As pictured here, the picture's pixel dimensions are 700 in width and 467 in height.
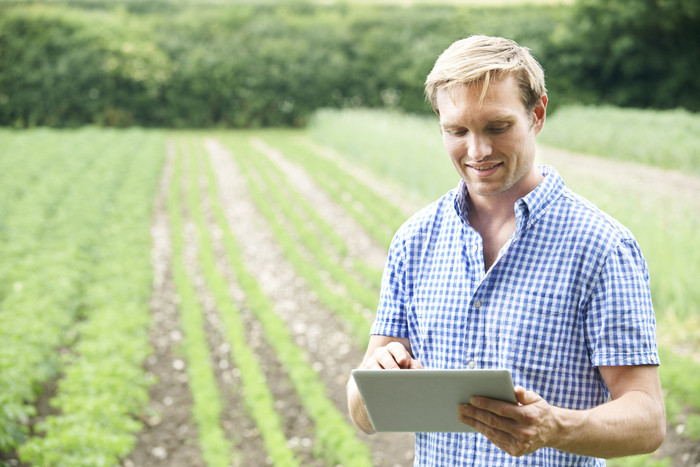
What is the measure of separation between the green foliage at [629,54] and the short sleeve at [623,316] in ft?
43.6

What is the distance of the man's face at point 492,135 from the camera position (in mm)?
1528

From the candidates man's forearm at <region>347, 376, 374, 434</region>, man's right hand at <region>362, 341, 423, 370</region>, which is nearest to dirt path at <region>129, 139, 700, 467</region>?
man's forearm at <region>347, 376, 374, 434</region>

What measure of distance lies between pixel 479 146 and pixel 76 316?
20.0ft

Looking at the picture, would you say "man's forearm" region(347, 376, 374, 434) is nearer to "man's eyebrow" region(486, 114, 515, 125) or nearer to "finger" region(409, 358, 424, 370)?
"finger" region(409, 358, 424, 370)

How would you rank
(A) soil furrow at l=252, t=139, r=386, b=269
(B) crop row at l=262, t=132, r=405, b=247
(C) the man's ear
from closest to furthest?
(C) the man's ear → (A) soil furrow at l=252, t=139, r=386, b=269 → (B) crop row at l=262, t=132, r=405, b=247

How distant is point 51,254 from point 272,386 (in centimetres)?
390

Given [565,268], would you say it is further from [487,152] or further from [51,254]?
[51,254]

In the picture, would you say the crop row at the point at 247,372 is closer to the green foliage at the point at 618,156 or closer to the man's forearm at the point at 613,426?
the green foliage at the point at 618,156

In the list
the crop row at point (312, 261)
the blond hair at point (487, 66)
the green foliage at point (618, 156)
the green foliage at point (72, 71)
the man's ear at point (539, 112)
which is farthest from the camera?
the green foliage at point (72, 71)

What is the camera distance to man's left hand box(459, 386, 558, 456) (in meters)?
1.37

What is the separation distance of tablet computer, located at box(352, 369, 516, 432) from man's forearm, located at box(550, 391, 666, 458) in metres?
0.14

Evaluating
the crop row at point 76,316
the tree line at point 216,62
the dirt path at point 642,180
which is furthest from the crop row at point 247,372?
the tree line at point 216,62

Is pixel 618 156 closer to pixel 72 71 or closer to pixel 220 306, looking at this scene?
pixel 220 306

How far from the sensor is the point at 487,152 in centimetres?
156
